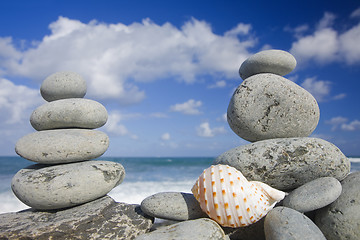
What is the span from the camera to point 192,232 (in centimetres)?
309

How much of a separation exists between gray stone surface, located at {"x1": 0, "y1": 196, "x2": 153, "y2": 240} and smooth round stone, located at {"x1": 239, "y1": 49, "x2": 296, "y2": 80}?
3169mm

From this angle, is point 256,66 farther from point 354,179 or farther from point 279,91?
point 354,179

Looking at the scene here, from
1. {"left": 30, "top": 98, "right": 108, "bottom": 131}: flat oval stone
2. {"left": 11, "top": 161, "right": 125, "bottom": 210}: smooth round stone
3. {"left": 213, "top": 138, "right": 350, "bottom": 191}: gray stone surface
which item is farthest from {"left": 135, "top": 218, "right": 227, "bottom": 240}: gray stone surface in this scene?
{"left": 30, "top": 98, "right": 108, "bottom": 131}: flat oval stone

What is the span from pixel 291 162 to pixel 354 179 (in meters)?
0.98

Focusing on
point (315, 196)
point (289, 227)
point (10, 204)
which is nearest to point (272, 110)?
point (315, 196)

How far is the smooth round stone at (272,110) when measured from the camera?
435cm

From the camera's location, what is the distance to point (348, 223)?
11.3 feet

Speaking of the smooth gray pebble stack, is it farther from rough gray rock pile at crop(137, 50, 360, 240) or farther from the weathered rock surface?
the weathered rock surface

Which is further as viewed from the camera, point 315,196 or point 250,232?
point 250,232

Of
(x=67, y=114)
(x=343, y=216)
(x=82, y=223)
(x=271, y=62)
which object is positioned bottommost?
(x=82, y=223)

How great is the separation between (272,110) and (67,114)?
11.0 ft

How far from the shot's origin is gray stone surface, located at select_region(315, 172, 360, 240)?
341cm

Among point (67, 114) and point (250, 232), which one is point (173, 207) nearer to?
point (250, 232)

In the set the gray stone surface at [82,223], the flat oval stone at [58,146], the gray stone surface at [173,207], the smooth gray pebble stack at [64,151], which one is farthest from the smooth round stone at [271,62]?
the gray stone surface at [82,223]
